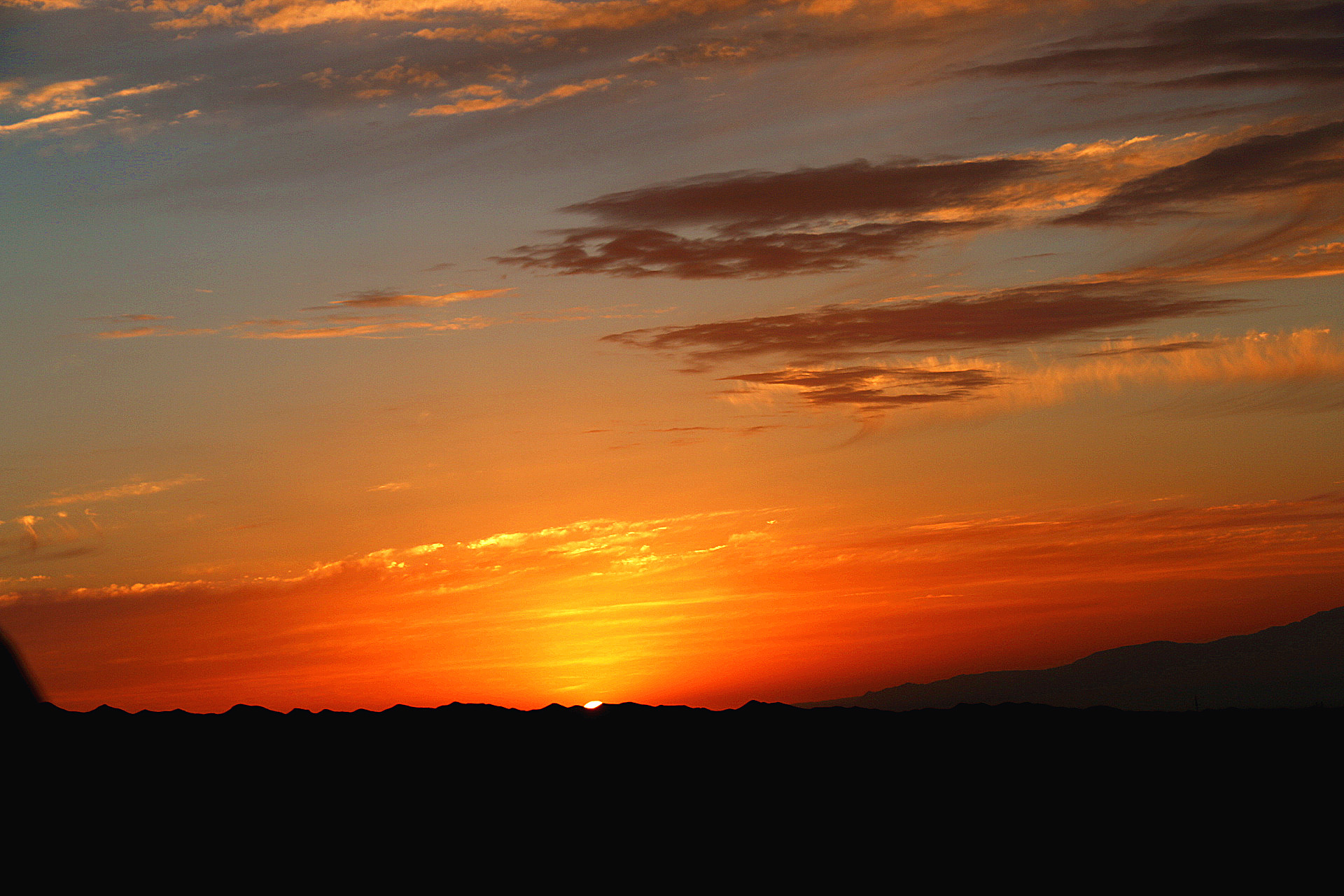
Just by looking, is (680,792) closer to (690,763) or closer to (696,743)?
(690,763)

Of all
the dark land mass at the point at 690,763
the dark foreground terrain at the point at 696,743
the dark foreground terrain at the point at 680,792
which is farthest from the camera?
the dark foreground terrain at the point at 696,743

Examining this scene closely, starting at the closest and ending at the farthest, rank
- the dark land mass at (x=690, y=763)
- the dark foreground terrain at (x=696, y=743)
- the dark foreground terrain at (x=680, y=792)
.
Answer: the dark foreground terrain at (x=680, y=792) → the dark land mass at (x=690, y=763) → the dark foreground terrain at (x=696, y=743)

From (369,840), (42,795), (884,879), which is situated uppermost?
(42,795)

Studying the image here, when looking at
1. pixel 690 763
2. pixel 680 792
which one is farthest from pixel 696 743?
pixel 680 792

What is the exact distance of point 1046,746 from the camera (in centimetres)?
2395

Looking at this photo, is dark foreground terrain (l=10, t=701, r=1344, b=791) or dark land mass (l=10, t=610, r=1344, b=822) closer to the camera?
dark land mass (l=10, t=610, r=1344, b=822)

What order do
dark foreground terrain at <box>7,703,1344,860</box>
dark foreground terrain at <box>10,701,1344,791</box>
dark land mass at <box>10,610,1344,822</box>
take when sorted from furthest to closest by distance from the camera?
dark foreground terrain at <box>10,701,1344,791</box>
dark land mass at <box>10,610,1344,822</box>
dark foreground terrain at <box>7,703,1344,860</box>

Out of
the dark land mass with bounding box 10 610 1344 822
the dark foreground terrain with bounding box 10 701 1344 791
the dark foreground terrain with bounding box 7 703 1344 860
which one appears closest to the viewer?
the dark foreground terrain with bounding box 7 703 1344 860

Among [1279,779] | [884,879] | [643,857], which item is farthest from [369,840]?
[1279,779]

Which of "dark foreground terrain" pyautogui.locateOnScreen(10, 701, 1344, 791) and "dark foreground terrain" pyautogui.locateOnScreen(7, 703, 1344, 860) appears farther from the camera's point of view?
"dark foreground terrain" pyautogui.locateOnScreen(10, 701, 1344, 791)

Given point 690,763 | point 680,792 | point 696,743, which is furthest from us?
point 696,743

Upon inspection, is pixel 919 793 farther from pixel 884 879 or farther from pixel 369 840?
pixel 369 840

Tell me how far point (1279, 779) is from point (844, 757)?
8.30m

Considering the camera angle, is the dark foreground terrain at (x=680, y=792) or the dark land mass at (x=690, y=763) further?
the dark land mass at (x=690, y=763)
